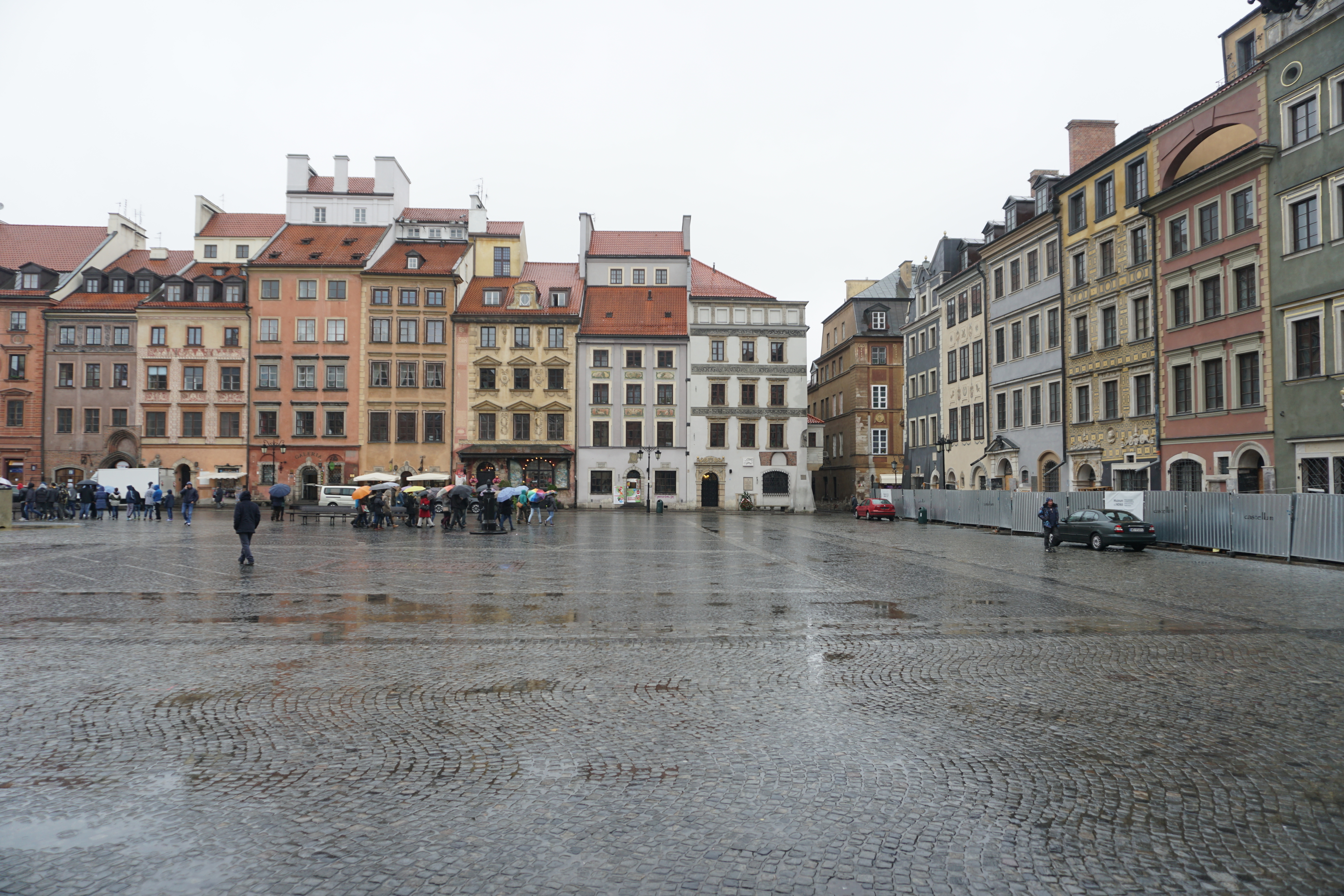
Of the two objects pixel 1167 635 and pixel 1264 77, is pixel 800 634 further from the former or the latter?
pixel 1264 77

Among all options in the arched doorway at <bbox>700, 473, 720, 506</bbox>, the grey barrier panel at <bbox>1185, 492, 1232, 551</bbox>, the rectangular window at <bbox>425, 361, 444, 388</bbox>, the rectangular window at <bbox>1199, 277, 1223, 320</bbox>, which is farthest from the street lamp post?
the grey barrier panel at <bbox>1185, 492, 1232, 551</bbox>

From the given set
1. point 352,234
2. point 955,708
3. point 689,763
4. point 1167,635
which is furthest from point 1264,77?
point 352,234

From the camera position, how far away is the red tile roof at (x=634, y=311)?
197 feet

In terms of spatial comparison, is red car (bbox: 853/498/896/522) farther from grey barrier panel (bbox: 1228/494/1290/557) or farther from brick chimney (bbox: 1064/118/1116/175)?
grey barrier panel (bbox: 1228/494/1290/557)

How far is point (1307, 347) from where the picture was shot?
2773 centimetres

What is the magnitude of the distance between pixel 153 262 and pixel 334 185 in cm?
1416

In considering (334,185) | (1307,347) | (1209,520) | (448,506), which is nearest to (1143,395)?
(1307,347)

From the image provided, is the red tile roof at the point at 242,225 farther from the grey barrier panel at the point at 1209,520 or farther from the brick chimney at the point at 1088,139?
the grey barrier panel at the point at 1209,520

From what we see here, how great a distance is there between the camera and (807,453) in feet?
198

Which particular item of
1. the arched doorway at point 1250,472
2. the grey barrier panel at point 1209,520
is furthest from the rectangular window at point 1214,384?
the grey barrier panel at point 1209,520

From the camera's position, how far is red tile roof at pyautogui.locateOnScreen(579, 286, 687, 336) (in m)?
60.1

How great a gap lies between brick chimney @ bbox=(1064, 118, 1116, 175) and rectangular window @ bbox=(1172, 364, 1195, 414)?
13.0 meters

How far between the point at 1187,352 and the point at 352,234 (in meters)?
50.8

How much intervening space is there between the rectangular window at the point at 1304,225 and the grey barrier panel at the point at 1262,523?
31.3 feet
